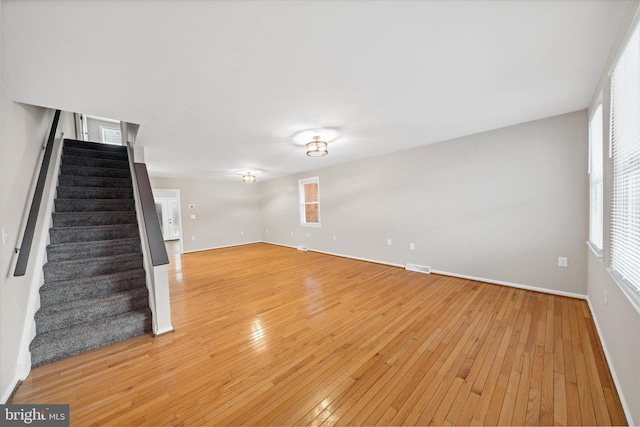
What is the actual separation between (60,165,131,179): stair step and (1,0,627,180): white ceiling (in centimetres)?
136

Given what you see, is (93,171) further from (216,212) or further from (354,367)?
(354,367)

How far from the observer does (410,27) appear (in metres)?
1.33

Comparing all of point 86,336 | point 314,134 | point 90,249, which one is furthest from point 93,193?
point 314,134

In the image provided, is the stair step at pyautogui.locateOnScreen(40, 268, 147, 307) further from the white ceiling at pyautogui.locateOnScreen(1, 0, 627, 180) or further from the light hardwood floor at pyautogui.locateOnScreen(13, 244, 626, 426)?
the white ceiling at pyautogui.locateOnScreen(1, 0, 627, 180)

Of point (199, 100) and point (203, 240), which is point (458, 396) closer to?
point (199, 100)

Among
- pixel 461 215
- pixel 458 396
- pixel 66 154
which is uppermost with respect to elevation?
pixel 66 154

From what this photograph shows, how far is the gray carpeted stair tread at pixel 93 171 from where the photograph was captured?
10.5 feet

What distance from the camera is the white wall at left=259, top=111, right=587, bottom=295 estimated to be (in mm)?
2865

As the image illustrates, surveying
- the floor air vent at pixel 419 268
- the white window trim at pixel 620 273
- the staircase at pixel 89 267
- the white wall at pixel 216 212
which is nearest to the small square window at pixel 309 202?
the white wall at pixel 216 212

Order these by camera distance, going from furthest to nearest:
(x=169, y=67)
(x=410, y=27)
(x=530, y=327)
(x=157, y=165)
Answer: (x=157, y=165) < (x=530, y=327) < (x=169, y=67) < (x=410, y=27)

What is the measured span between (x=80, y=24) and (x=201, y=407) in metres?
2.38

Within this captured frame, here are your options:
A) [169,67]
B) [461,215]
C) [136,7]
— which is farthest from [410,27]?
[461,215]

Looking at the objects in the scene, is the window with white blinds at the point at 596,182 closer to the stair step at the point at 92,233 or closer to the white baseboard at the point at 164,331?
the white baseboard at the point at 164,331

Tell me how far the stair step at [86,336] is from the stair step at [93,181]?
213 cm
